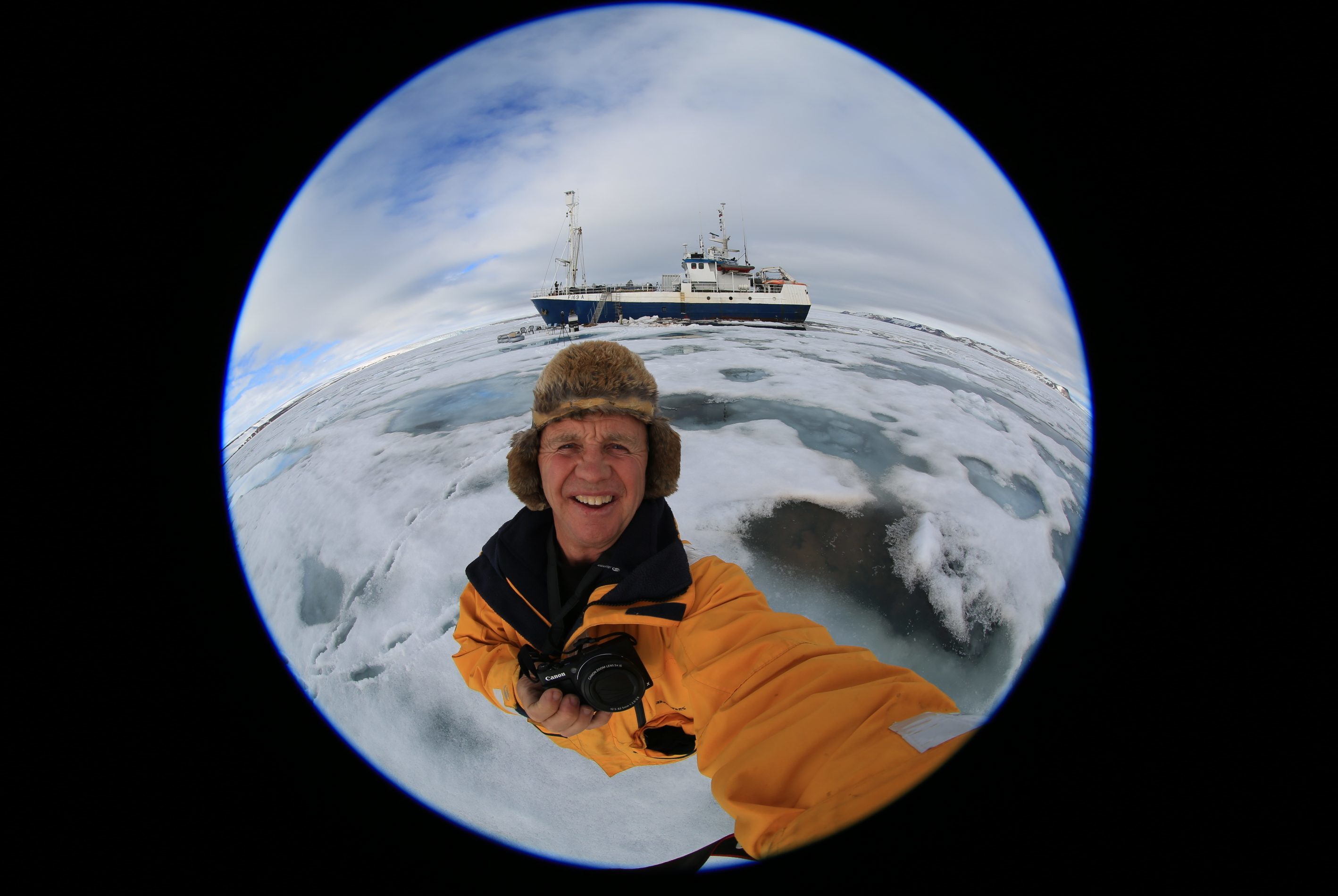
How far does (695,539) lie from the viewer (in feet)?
7.14

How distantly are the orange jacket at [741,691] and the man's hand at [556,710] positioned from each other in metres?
0.11

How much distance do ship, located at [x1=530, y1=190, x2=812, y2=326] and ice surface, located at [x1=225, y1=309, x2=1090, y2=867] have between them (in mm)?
1245

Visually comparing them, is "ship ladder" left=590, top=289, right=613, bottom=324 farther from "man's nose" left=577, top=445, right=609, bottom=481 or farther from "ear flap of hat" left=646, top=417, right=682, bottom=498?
"man's nose" left=577, top=445, right=609, bottom=481

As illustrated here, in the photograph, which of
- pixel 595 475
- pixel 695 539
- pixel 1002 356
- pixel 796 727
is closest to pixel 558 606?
pixel 595 475

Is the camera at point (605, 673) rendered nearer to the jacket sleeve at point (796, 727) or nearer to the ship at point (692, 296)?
the jacket sleeve at point (796, 727)

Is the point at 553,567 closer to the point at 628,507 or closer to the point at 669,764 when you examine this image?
the point at 628,507

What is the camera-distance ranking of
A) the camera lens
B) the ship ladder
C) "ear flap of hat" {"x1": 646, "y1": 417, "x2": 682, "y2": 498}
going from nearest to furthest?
1. the camera lens
2. "ear flap of hat" {"x1": 646, "y1": 417, "x2": 682, "y2": 498}
3. the ship ladder

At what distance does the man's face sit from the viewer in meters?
1.64

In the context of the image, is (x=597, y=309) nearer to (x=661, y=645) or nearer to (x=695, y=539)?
(x=695, y=539)

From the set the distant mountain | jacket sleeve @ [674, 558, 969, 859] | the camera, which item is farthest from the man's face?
the distant mountain

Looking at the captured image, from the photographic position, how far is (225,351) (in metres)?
2.00

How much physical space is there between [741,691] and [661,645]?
→ 0.34 m

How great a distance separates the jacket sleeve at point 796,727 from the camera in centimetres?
102

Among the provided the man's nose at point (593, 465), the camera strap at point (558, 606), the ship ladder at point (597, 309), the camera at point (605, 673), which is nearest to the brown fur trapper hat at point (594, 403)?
the man's nose at point (593, 465)
